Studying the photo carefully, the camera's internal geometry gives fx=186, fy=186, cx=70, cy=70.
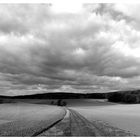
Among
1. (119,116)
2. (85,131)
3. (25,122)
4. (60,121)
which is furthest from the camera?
(119,116)

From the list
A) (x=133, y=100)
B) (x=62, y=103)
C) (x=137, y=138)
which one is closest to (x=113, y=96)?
(x=133, y=100)

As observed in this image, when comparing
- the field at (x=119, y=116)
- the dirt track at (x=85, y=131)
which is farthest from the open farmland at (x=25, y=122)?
the field at (x=119, y=116)

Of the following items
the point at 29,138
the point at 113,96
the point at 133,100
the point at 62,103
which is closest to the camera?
the point at 29,138

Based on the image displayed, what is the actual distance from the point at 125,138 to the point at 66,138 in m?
4.41

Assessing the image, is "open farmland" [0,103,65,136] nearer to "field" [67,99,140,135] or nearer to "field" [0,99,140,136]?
"field" [0,99,140,136]

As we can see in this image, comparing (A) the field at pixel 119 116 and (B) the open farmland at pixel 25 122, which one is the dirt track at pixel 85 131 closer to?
(B) the open farmland at pixel 25 122

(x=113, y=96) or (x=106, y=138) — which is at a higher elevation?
(x=113, y=96)

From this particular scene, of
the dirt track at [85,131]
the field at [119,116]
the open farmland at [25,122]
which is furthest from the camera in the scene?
the field at [119,116]

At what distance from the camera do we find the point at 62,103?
383 ft

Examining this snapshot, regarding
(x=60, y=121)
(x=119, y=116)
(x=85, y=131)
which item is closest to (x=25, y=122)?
(x=60, y=121)

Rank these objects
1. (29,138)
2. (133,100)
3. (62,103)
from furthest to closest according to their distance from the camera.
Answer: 1. (62,103)
2. (133,100)
3. (29,138)

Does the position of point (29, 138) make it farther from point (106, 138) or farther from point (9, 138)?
point (106, 138)

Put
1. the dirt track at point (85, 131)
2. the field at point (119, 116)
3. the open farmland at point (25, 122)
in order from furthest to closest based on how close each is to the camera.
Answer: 1. the field at point (119, 116)
2. the open farmland at point (25, 122)
3. the dirt track at point (85, 131)

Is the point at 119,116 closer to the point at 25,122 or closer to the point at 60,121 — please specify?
the point at 60,121
